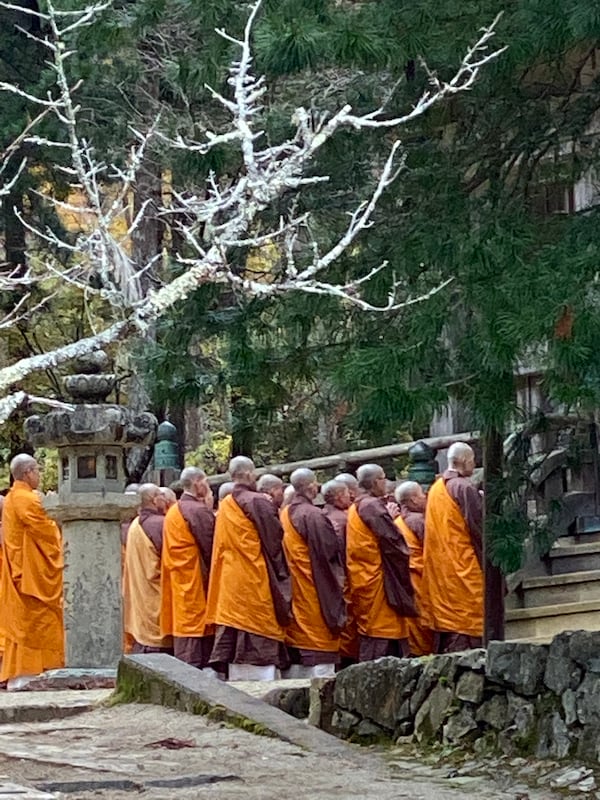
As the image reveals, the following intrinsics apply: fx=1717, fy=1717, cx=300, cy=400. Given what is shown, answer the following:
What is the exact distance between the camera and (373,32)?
6996 mm

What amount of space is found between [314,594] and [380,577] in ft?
1.87

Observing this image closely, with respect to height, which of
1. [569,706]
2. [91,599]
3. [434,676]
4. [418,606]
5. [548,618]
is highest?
[91,599]

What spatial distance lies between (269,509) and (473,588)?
1.83 metres

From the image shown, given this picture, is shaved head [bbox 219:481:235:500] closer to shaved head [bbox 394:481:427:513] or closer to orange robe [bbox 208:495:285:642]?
orange robe [bbox 208:495:285:642]

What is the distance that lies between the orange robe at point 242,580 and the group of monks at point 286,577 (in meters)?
0.01

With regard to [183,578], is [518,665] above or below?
below

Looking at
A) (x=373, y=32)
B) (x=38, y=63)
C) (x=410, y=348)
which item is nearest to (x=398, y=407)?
(x=410, y=348)

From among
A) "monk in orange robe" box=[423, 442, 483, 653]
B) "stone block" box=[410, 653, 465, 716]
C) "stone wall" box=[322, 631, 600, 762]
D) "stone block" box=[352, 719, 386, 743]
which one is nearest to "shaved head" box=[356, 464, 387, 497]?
"monk in orange robe" box=[423, 442, 483, 653]

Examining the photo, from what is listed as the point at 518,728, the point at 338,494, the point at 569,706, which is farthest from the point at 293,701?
the point at 338,494

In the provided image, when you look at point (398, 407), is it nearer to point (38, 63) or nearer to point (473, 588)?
point (473, 588)

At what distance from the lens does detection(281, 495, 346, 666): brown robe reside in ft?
46.7

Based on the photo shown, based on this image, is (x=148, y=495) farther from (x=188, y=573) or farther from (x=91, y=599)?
→ (x=91, y=599)

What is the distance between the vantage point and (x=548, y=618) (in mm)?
13555

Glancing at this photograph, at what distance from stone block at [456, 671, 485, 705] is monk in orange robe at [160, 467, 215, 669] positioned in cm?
573
